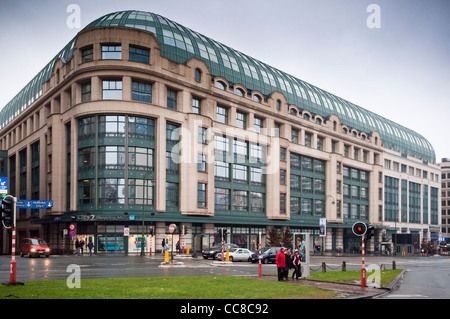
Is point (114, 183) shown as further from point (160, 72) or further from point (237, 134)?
point (237, 134)

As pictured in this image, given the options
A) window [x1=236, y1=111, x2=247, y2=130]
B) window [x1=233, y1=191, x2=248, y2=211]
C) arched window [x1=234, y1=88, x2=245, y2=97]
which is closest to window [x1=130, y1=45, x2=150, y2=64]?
arched window [x1=234, y1=88, x2=245, y2=97]

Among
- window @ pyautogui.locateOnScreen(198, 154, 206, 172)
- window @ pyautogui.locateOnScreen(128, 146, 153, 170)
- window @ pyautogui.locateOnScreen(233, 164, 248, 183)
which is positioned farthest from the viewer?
window @ pyautogui.locateOnScreen(233, 164, 248, 183)

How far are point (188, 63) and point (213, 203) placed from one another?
1841 centimetres

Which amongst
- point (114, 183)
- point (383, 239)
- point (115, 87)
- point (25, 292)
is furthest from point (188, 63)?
point (383, 239)

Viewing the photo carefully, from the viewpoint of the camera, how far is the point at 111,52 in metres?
55.1

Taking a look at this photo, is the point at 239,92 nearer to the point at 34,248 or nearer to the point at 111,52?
the point at 111,52

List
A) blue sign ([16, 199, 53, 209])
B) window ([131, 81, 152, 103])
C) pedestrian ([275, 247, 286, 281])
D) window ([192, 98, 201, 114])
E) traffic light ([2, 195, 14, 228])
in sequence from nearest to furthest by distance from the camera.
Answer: traffic light ([2, 195, 14, 228]) < pedestrian ([275, 247, 286, 281]) < blue sign ([16, 199, 53, 209]) < window ([131, 81, 152, 103]) < window ([192, 98, 201, 114])

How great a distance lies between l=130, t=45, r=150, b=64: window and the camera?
5584cm

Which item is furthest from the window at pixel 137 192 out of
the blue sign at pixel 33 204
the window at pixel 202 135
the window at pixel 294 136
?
the window at pixel 294 136

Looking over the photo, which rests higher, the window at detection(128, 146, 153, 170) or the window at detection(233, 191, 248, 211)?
the window at detection(128, 146, 153, 170)

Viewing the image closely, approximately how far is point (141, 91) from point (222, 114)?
1366 cm

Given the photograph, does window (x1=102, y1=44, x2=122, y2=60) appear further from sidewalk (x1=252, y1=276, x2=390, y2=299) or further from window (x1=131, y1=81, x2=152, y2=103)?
sidewalk (x1=252, y1=276, x2=390, y2=299)

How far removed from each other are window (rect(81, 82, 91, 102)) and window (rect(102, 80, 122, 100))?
2.32 m

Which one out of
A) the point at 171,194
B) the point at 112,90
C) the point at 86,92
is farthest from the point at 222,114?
the point at 86,92
